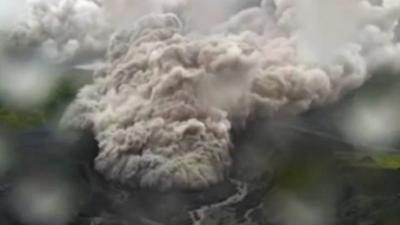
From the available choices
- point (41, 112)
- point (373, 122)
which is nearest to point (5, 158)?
point (41, 112)

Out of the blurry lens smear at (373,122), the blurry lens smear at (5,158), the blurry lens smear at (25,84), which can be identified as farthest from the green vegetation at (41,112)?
the blurry lens smear at (373,122)

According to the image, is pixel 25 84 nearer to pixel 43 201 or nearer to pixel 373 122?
pixel 43 201

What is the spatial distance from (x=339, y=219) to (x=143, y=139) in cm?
419

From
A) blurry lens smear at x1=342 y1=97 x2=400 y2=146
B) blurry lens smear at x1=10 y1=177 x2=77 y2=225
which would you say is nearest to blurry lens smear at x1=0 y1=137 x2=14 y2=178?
blurry lens smear at x1=10 y1=177 x2=77 y2=225

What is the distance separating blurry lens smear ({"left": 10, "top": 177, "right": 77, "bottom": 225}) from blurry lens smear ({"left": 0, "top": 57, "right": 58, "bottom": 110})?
3917mm

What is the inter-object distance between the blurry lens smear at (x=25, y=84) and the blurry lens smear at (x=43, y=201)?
3917 millimetres

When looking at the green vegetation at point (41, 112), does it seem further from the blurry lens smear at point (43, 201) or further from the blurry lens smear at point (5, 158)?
the blurry lens smear at point (43, 201)

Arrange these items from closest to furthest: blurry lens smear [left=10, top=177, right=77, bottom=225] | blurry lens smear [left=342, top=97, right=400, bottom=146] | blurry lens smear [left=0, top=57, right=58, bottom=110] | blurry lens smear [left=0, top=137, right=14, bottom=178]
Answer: blurry lens smear [left=10, top=177, right=77, bottom=225] → blurry lens smear [left=0, top=137, right=14, bottom=178] → blurry lens smear [left=342, top=97, right=400, bottom=146] → blurry lens smear [left=0, top=57, right=58, bottom=110]

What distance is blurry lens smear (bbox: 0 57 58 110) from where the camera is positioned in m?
15.5

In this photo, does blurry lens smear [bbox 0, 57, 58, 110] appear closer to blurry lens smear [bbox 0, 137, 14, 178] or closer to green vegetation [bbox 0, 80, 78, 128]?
green vegetation [bbox 0, 80, 78, 128]

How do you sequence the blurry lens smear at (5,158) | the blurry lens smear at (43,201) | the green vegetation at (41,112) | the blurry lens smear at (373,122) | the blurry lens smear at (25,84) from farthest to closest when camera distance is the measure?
the blurry lens smear at (25,84)
the green vegetation at (41,112)
the blurry lens smear at (373,122)
the blurry lens smear at (5,158)
the blurry lens smear at (43,201)

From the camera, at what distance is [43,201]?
11.1m

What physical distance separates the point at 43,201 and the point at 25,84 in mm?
5121

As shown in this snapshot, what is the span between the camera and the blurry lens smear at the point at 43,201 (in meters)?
10.5
